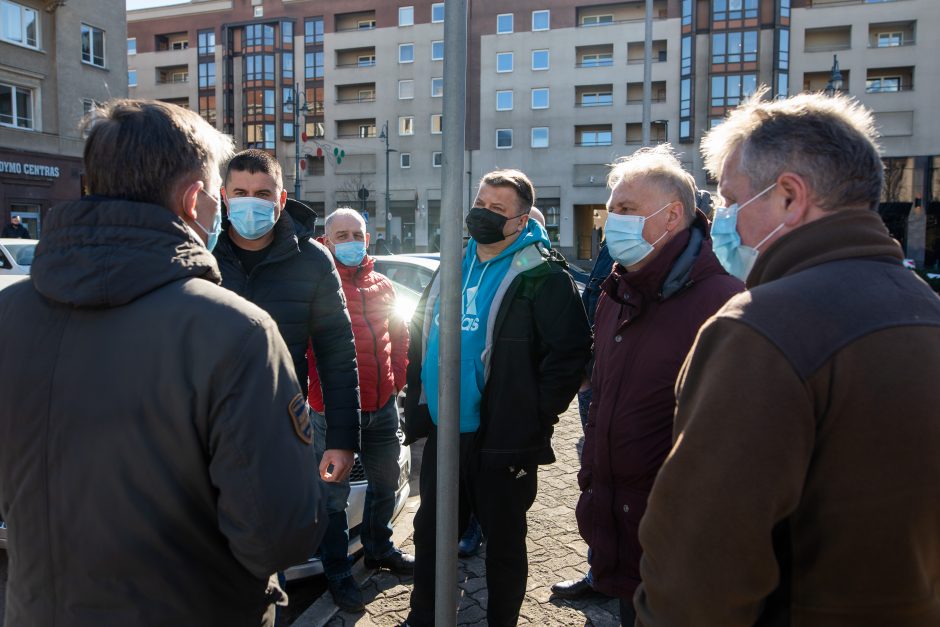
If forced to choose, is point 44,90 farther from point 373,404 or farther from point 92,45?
point 373,404

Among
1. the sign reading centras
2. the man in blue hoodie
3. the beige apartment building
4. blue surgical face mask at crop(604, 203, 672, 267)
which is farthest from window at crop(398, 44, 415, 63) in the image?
blue surgical face mask at crop(604, 203, 672, 267)

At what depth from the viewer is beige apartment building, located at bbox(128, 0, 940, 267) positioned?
140 feet

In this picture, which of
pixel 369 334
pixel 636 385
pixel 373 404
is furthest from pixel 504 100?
pixel 636 385

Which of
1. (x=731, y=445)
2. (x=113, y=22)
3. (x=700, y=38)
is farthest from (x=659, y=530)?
(x=700, y=38)

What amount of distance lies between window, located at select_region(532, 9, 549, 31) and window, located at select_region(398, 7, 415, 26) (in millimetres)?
9116

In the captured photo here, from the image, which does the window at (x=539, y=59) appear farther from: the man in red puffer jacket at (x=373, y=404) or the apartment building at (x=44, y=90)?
the man in red puffer jacket at (x=373, y=404)

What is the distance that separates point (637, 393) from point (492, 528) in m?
1.02

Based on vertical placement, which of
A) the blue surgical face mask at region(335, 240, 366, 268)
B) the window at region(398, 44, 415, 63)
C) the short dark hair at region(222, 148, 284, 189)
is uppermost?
the window at region(398, 44, 415, 63)

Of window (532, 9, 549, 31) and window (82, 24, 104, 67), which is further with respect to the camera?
window (532, 9, 549, 31)

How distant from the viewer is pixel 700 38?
45312 mm

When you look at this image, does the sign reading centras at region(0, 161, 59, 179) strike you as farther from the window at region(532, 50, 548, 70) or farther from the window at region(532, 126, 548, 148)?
the window at region(532, 50, 548, 70)

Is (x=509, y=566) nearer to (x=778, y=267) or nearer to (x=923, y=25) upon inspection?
(x=778, y=267)

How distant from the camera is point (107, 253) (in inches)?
59.6

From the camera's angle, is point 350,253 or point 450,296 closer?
point 450,296
